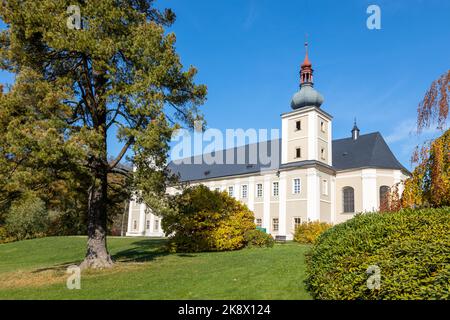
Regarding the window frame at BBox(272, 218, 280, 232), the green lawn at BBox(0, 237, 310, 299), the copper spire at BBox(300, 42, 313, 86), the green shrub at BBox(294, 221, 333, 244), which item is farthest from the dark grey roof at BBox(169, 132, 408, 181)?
the green lawn at BBox(0, 237, 310, 299)

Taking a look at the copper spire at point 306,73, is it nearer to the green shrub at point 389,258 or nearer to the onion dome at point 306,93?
the onion dome at point 306,93

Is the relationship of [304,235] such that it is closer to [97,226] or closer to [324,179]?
[324,179]

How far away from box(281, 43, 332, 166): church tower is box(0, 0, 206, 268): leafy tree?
26204 mm

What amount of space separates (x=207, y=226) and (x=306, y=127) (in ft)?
73.5

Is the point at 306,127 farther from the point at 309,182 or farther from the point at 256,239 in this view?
the point at 256,239

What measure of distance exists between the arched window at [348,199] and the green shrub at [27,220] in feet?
105

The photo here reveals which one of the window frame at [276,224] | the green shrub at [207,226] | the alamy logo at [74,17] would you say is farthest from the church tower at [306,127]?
the alamy logo at [74,17]

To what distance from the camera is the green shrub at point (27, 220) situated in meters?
37.9

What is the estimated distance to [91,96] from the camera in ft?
50.1

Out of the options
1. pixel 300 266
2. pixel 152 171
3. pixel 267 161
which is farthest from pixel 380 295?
pixel 267 161

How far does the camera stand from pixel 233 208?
22.1 metres

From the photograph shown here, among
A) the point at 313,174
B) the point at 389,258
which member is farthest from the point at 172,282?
the point at 313,174
